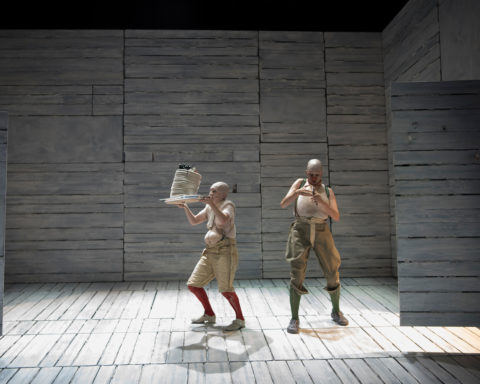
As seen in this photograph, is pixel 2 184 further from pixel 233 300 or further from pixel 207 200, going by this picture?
pixel 233 300

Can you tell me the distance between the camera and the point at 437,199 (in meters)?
3.06

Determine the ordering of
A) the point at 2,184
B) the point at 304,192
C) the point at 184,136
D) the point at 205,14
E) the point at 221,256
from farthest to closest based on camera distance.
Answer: the point at 184,136 < the point at 205,14 < the point at 221,256 < the point at 304,192 < the point at 2,184

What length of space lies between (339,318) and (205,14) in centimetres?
453

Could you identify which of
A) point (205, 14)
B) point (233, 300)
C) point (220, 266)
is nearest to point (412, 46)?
point (205, 14)

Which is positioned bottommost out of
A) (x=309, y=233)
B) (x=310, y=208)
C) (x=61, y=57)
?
(x=309, y=233)

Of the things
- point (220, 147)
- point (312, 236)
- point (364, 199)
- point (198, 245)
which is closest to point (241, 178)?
point (220, 147)

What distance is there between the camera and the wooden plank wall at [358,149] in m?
6.07

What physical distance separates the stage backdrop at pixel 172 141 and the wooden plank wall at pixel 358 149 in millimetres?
17

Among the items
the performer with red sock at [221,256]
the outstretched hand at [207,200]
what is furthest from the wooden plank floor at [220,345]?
the outstretched hand at [207,200]

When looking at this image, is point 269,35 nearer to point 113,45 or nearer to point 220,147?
point 220,147

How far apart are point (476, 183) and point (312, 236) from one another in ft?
4.48

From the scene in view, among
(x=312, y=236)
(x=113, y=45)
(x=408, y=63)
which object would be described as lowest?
(x=312, y=236)

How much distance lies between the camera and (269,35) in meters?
6.20

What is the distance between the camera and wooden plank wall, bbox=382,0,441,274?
488cm
